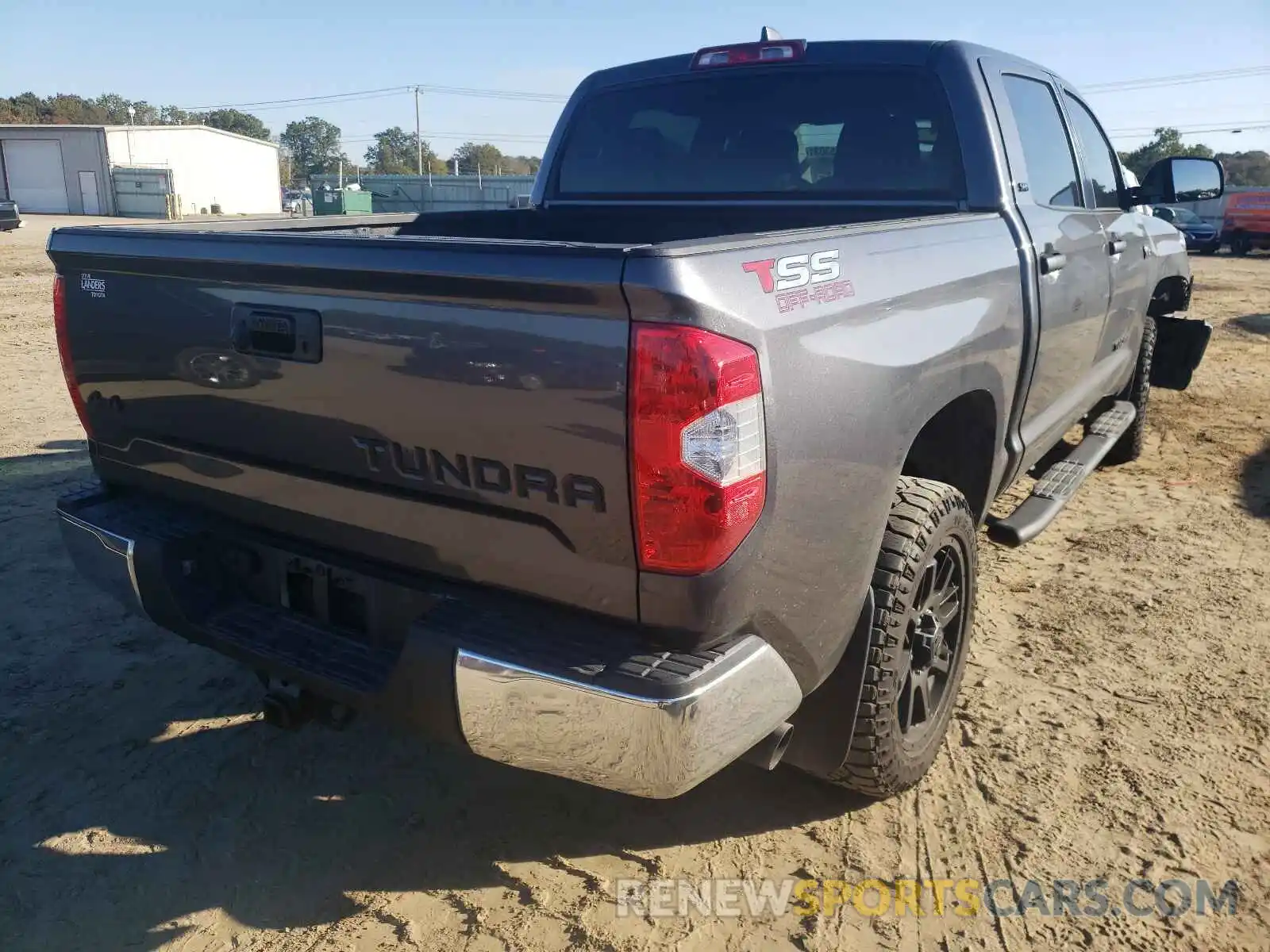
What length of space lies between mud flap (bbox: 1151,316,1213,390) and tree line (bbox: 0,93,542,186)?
7192 cm

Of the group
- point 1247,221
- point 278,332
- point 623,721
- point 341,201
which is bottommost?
point 623,721

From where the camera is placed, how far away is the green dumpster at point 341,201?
1500 inches

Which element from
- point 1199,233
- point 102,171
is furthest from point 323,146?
point 1199,233

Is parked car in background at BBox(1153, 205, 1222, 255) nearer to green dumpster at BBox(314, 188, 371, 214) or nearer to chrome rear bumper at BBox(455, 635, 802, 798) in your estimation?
green dumpster at BBox(314, 188, 371, 214)

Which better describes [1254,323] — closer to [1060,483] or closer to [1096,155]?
[1096,155]

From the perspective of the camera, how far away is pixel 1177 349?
251 inches

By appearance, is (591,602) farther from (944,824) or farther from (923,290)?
(944,824)

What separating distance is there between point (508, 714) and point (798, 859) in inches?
42.6

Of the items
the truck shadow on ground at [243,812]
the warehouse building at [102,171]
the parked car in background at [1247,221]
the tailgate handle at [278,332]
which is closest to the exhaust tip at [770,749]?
the truck shadow on ground at [243,812]

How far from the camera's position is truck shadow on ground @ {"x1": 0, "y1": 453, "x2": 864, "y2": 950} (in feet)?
7.81

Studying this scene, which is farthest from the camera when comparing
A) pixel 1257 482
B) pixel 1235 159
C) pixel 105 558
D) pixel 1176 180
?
pixel 1235 159

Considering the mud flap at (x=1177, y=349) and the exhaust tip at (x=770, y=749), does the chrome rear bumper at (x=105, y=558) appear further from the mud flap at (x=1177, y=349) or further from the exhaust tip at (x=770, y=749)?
the mud flap at (x=1177, y=349)

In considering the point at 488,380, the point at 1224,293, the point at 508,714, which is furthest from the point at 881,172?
the point at 1224,293

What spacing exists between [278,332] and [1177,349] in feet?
19.9
